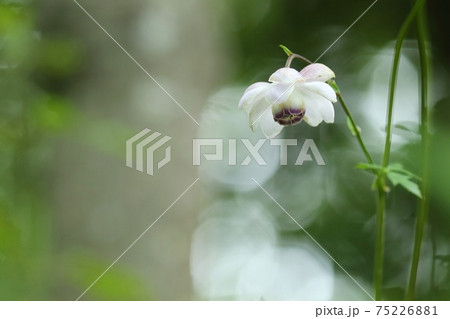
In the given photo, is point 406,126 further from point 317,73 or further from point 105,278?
point 105,278

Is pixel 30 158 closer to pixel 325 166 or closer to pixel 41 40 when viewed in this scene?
pixel 41 40

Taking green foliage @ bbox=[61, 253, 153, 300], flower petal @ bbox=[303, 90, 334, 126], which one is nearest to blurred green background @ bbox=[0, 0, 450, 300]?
green foliage @ bbox=[61, 253, 153, 300]

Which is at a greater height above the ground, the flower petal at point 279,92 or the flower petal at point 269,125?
the flower petal at point 279,92

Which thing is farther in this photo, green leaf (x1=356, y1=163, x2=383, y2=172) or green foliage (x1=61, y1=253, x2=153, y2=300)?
green foliage (x1=61, y1=253, x2=153, y2=300)

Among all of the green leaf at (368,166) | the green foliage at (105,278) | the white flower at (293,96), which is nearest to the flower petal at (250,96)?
the white flower at (293,96)

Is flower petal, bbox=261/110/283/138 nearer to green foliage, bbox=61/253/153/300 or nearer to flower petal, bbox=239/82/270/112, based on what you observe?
flower petal, bbox=239/82/270/112

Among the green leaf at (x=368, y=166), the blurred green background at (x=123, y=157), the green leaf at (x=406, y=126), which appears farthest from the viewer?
the blurred green background at (x=123, y=157)

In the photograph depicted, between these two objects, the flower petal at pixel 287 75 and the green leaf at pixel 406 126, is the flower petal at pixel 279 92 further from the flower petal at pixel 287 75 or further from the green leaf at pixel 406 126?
the green leaf at pixel 406 126

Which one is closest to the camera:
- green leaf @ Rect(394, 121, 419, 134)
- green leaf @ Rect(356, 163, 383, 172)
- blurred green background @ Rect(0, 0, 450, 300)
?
green leaf @ Rect(356, 163, 383, 172)
